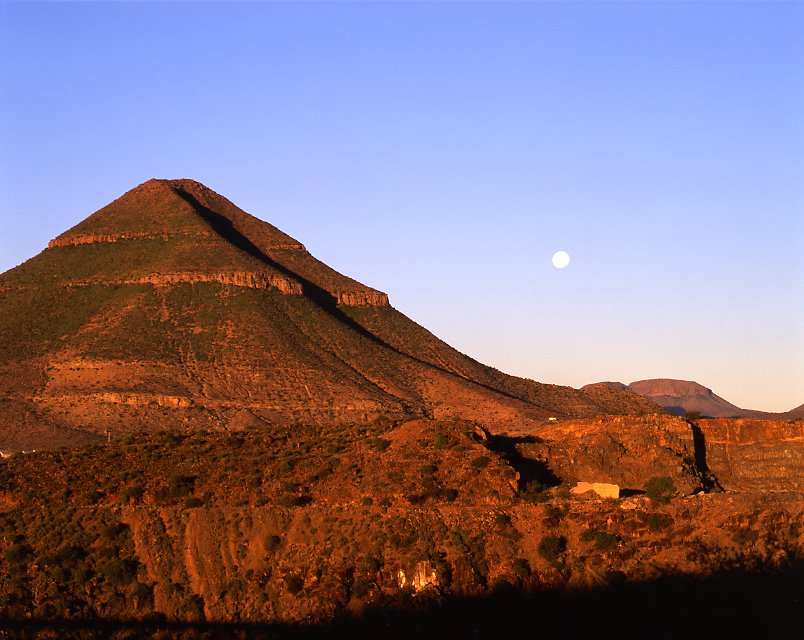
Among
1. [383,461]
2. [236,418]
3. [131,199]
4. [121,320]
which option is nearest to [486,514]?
[383,461]

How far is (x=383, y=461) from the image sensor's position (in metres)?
43.8

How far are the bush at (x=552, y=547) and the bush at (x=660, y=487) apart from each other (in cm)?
416

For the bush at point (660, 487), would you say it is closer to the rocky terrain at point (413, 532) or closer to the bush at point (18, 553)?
the rocky terrain at point (413, 532)

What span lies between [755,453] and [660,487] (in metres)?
7.03

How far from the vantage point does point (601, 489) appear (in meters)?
41.0

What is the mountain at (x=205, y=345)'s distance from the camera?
94562 mm

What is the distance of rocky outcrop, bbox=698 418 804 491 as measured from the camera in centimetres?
4631

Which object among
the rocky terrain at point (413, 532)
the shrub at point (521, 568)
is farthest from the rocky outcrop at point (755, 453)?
the shrub at point (521, 568)

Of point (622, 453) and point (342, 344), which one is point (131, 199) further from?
point (622, 453)

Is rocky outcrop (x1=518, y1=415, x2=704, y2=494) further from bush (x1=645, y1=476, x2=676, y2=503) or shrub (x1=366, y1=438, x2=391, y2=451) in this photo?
shrub (x1=366, y1=438, x2=391, y2=451)

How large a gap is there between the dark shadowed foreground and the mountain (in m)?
51.6

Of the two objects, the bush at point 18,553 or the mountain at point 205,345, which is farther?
the mountain at point 205,345

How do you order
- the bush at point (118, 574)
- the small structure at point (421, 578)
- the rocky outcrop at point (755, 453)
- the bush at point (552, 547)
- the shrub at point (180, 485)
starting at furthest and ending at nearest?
the rocky outcrop at point (755, 453) < the shrub at point (180, 485) < the bush at point (118, 574) < the bush at point (552, 547) < the small structure at point (421, 578)

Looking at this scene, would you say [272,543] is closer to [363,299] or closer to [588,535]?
[588,535]
